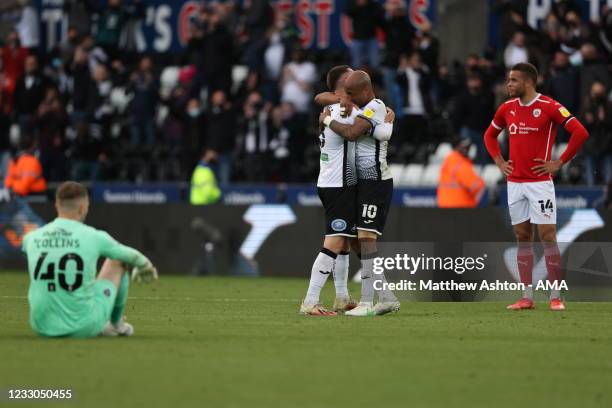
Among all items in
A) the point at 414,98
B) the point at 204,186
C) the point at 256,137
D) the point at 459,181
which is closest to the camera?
the point at 459,181

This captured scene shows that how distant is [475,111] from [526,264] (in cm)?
1080

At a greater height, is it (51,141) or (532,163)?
(532,163)

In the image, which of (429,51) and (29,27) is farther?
(29,27)

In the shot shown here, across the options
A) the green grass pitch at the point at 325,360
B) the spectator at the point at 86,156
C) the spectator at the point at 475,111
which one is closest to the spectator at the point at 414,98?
the spectator at the point at 475,111

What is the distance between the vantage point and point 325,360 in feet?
31.6

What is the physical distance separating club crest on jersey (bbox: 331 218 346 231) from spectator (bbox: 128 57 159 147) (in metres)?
15.7

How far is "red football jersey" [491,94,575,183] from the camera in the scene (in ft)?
47.8

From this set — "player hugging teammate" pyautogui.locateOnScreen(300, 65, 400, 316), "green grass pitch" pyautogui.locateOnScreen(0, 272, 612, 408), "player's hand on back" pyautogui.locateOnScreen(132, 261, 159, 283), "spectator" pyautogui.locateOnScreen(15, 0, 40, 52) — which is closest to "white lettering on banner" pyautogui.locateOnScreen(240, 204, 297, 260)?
"green grass pitch" pyautogui.locateOnScreen(0, 272, 612, 408)

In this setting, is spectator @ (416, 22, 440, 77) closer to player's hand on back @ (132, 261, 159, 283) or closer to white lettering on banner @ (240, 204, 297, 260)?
white lettering on banner @ (240, 204, 297, 260)

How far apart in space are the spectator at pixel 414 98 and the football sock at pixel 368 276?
13.2 metres

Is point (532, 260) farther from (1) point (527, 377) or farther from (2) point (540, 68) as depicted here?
(2) point (540, 68)

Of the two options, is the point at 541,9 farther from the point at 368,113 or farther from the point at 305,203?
the point at 368,113

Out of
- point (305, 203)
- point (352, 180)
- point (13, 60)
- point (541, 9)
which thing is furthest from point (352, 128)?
point (13, 60)

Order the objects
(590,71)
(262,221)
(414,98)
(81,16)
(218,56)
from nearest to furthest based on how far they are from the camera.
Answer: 1. (262,221)
2. (590,71)
3. (414,98)
4. (218,56)
5. (81,16)
